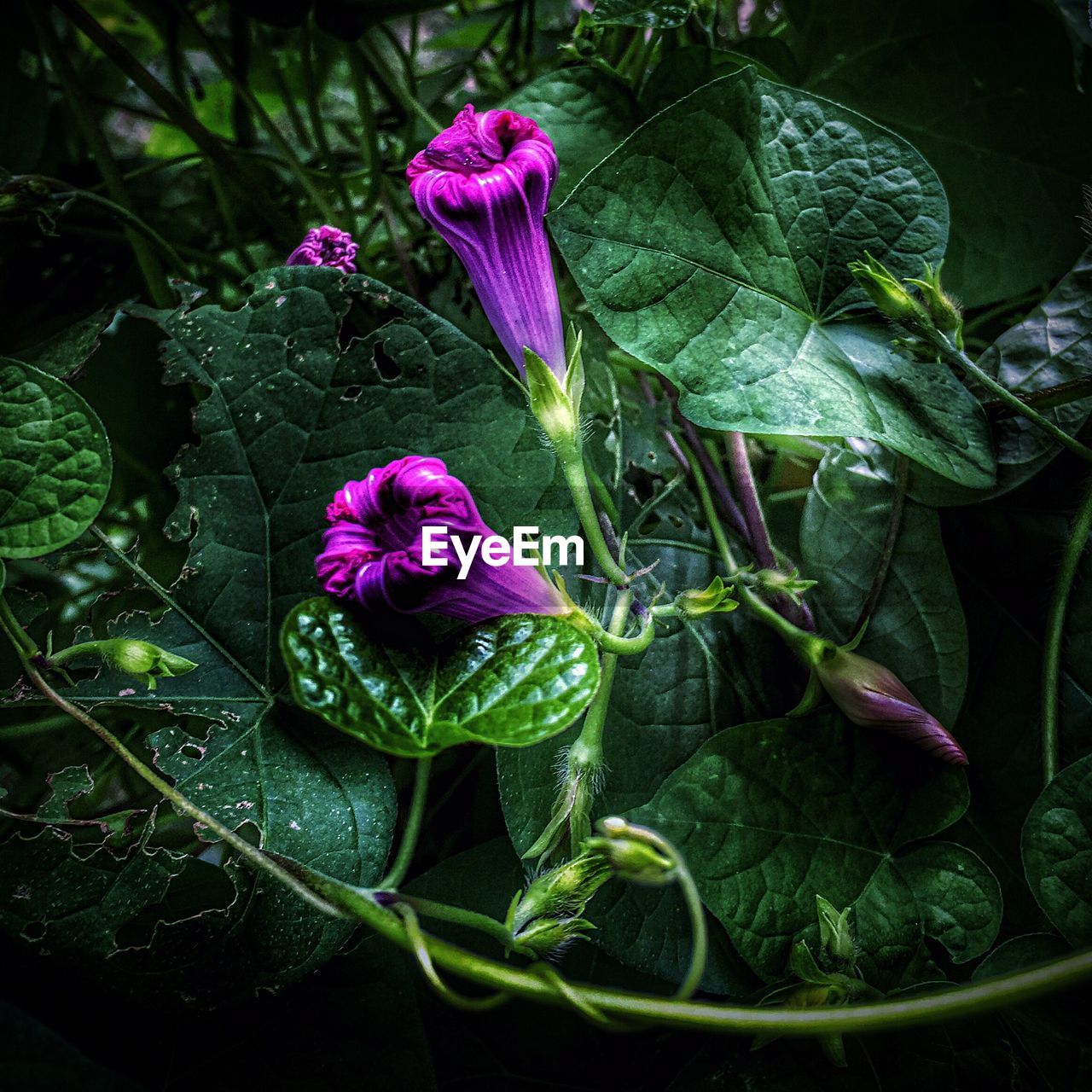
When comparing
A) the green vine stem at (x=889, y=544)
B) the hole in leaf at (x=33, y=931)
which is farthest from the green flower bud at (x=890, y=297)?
the hole in leaf at (x=33, y=931)

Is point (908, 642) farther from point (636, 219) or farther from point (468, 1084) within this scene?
point (468, 1084)

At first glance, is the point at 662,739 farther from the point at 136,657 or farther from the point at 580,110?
the point at 580,110

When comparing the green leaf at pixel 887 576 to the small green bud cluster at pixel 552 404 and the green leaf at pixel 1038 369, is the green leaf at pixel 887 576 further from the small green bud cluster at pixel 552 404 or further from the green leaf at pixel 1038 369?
the small green bud cluster at pixel 552 404

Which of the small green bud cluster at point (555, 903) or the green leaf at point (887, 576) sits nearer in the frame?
the small green bud cluster at point (555, 903)

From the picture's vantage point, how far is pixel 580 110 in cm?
77

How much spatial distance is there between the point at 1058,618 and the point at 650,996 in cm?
42

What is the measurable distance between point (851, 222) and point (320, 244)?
0.43 metres

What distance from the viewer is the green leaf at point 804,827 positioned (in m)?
0.59

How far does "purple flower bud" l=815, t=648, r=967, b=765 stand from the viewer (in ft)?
1.95

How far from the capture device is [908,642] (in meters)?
0.66

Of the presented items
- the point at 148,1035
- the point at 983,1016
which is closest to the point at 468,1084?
the point at 148,1035

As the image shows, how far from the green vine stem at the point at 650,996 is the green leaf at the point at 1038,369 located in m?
0.34

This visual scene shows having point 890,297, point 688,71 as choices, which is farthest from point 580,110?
point 890,297

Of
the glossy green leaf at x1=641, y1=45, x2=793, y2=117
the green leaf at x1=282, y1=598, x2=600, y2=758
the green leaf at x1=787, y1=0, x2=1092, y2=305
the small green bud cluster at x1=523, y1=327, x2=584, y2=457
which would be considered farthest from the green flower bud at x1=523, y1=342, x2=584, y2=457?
the green leaf at x1=787, y1=0, x2=1092, y2=305
